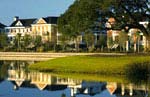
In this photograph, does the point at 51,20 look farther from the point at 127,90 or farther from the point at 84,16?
the point at 127,90

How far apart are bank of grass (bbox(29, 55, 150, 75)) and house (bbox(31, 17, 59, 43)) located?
260 feet

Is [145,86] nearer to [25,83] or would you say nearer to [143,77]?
[143,77]

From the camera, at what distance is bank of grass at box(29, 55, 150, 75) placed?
130ft

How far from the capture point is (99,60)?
141 feet

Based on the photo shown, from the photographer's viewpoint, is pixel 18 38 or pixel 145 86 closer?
pixel 145 86

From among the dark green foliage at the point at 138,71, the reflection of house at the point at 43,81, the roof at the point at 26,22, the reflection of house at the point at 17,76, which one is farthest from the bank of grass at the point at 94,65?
the roof at the point at 26,22

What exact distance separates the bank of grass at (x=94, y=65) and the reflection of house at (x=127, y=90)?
24.3 ft

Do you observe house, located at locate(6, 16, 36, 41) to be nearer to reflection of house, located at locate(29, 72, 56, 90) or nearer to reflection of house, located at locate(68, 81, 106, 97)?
reflection of house, located at locate(29, 72, 56, 90)

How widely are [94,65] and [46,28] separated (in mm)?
87446

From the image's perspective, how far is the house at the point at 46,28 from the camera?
12698cm

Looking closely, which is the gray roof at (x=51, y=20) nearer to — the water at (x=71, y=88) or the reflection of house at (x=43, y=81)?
the reflection of house at (x=43, y=81)

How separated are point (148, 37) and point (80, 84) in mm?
12589

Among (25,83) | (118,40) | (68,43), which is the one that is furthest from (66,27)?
(68,43)

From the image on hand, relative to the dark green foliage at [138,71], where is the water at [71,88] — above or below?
below
